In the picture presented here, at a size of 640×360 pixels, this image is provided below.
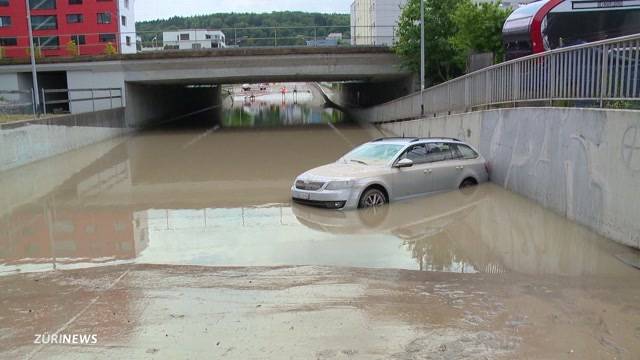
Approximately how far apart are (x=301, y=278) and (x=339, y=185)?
453cm

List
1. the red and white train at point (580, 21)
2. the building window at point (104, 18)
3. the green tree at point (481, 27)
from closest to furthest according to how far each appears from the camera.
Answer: the red and white train at point (580, 21) → the green tree at point (481, 27) → the building window at point (104, 18)

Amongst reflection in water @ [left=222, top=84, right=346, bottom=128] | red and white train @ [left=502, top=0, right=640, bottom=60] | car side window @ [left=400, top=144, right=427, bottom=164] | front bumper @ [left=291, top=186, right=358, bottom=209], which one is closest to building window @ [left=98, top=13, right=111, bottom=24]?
reflection in water @ [left=222, top=84, right=346, bottom=128]

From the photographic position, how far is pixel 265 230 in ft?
33.8

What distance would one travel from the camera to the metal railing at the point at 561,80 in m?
9.05

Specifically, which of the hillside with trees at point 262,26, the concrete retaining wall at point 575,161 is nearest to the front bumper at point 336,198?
the concrete retaining wall at point 575,161

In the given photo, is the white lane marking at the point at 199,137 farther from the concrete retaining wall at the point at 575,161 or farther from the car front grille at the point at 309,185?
the concrete retaining wall at the point at 575,161

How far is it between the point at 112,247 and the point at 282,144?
17.5m

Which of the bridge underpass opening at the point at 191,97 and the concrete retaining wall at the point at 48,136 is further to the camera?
the bridge underpass opening at the point at 191,97

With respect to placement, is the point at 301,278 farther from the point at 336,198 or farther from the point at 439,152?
the point at 439,152

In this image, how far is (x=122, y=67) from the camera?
113ft

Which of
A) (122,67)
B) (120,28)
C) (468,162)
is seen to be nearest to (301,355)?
(468,162)

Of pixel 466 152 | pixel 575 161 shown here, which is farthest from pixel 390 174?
pixel 575 161

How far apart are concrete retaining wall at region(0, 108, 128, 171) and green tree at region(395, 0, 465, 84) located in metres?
15.6

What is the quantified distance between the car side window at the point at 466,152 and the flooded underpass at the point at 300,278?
83 cm
